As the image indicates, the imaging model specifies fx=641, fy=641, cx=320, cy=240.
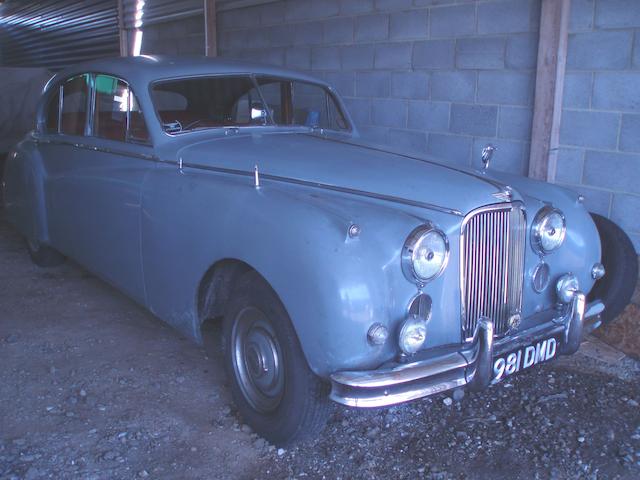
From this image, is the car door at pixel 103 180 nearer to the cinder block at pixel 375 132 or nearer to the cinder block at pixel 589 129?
the cinder block at pixel 375 132

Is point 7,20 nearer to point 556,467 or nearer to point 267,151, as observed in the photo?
point 267,151

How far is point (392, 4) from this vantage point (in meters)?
5.02

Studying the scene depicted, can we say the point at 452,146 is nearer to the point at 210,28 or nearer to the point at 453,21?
the point at 453,21

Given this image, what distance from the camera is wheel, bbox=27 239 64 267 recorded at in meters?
4.95

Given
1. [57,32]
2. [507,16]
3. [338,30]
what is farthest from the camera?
[57,32]

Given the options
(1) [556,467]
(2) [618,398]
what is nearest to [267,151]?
(1) [556,467]

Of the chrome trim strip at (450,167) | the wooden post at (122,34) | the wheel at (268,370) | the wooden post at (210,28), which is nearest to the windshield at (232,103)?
the chrome trim strip at (450,167)

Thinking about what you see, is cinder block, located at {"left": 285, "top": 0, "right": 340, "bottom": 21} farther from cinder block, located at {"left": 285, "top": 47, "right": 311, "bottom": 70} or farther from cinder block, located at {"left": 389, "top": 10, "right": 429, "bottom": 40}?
cinder block, located at {"left": 389, "top": 10, "right": 429, "bottom": 40}

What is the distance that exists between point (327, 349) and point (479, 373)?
582mm

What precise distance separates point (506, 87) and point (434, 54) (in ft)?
2.30

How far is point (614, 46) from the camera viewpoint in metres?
3.66

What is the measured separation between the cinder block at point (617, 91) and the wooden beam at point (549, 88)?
225 mm

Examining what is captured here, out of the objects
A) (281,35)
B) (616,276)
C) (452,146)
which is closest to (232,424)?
(616,276)

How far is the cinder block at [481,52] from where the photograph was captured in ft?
14.2
